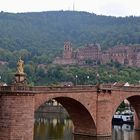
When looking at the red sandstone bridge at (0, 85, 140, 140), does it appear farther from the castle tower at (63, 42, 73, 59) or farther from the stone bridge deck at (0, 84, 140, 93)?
the castle tower at (63, 42, 73, 59)

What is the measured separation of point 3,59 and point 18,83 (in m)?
148

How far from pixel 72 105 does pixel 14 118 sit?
17772mm

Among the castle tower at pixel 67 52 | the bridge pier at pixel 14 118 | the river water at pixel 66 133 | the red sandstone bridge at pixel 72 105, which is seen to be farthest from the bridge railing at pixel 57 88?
the castle tower at pixel 67 52

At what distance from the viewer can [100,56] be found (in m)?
190

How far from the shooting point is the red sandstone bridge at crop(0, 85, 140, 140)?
140 feet

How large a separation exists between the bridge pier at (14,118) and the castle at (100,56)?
13626 centimetres

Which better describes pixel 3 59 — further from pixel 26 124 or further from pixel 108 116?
pixel 26 124

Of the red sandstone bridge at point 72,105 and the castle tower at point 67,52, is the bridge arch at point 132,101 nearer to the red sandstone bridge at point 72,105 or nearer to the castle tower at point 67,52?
the red sandstone bridge at point 72,105

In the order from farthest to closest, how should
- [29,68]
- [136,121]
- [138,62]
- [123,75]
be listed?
[138,62] < [29,68] < [123,75] < [136,121]

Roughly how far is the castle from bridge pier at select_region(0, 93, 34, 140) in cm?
13626

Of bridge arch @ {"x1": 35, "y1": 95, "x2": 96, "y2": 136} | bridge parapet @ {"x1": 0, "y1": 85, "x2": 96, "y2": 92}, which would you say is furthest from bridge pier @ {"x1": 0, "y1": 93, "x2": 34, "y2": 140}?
bridge arch @ {"x1": 35, "y1": 95, "x2": 96, "y2": 136}

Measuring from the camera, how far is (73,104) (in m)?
59.0

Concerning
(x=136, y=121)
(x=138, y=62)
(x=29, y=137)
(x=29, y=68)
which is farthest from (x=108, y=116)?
(x=138, y=62)

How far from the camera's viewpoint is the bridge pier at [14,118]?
42188 millimetres
